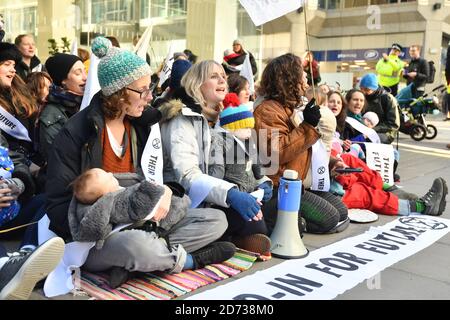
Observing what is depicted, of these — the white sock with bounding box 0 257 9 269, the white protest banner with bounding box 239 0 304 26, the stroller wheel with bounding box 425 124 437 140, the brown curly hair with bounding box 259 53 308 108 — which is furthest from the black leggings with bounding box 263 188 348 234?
the stroller wheel with bounding box 425 124 437 140

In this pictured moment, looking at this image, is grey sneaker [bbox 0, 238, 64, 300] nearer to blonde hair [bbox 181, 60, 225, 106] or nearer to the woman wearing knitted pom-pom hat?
the woman wearing knitted pom-pom hat

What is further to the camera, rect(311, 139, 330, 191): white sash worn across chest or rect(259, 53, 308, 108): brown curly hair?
rect(311, 139, 330, 191): white sash worn across chest

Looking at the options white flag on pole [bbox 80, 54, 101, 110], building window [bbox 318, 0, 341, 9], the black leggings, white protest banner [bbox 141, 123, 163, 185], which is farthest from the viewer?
building window [bbox 318, 0, 341, 9]

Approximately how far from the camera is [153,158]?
118 inches

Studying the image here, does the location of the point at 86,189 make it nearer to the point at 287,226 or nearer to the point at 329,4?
the point at 287,226

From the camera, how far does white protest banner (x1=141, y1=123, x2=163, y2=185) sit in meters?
2.95

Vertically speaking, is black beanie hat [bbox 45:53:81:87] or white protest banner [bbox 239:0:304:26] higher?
white protest banner [bbox 239:0:304:26]

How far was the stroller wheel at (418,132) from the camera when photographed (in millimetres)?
10973

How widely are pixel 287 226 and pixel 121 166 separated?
1.26 meters

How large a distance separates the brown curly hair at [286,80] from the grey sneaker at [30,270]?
210cm

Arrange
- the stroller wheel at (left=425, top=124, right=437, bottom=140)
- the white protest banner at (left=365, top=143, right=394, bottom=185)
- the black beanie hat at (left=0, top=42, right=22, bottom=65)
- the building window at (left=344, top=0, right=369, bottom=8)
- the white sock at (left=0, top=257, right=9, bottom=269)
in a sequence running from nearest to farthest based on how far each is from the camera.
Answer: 1. the white sock at (left=0, top=257, right=9, bottom=269)
2. the black beanie hat at (left=0, top=42, right=22, bottom=65)
3. the white protest banner at (left=365, top=143, right=394, bottom=185)
4. the stroller wheel at (left=425, top=124, right=437, bottom=140)
5. the building window at (left=344, top=0, right=369, bottom=8)

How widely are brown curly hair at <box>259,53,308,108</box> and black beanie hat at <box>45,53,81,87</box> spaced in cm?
161

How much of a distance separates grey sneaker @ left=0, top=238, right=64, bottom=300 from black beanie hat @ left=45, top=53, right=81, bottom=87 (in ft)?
5.95

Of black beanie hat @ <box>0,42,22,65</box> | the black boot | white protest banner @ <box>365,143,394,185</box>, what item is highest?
black beanie hat @ <box>0,42,22,65</box>
